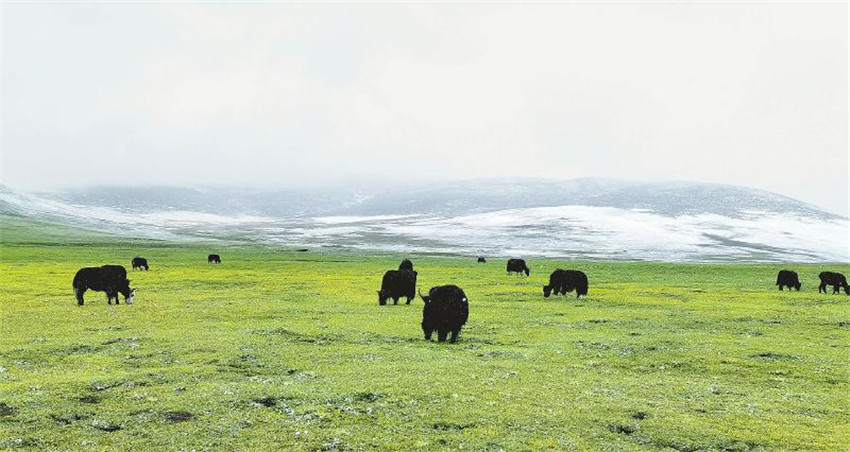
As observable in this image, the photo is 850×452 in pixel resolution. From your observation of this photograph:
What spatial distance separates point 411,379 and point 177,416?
646 centimetres

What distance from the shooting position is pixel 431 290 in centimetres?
2478

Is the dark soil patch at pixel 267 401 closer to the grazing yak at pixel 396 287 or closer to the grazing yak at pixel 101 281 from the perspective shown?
the grazing yak at pixel 396 287

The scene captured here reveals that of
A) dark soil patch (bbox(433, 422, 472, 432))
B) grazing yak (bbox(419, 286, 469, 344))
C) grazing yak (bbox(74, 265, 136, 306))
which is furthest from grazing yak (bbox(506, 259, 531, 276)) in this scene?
dark soil patch (bbox(433, 422, 472, 432))

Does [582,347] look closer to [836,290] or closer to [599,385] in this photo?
[599,385]

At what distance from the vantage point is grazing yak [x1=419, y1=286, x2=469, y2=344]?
2403 centimetres

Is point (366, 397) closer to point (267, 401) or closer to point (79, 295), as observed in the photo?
point (267, 401)

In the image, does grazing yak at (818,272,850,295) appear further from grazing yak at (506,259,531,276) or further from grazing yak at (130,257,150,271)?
grazing yak at (130,257,150,271)

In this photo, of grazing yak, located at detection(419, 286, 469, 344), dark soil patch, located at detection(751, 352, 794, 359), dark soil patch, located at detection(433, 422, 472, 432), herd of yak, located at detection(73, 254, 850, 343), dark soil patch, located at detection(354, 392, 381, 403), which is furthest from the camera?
herd of yak, located at detection(73, 254, 850, 343)

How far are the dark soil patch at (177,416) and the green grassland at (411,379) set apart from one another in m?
0.07

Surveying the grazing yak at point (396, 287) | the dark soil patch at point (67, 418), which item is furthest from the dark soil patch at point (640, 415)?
the grazing yak at point (396, 287)

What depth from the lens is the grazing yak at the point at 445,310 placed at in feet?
78.8

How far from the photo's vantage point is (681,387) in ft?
57.3

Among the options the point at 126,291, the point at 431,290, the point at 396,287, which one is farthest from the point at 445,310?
the point at 126,291

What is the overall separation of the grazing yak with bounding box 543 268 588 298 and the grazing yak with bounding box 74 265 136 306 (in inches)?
1106
